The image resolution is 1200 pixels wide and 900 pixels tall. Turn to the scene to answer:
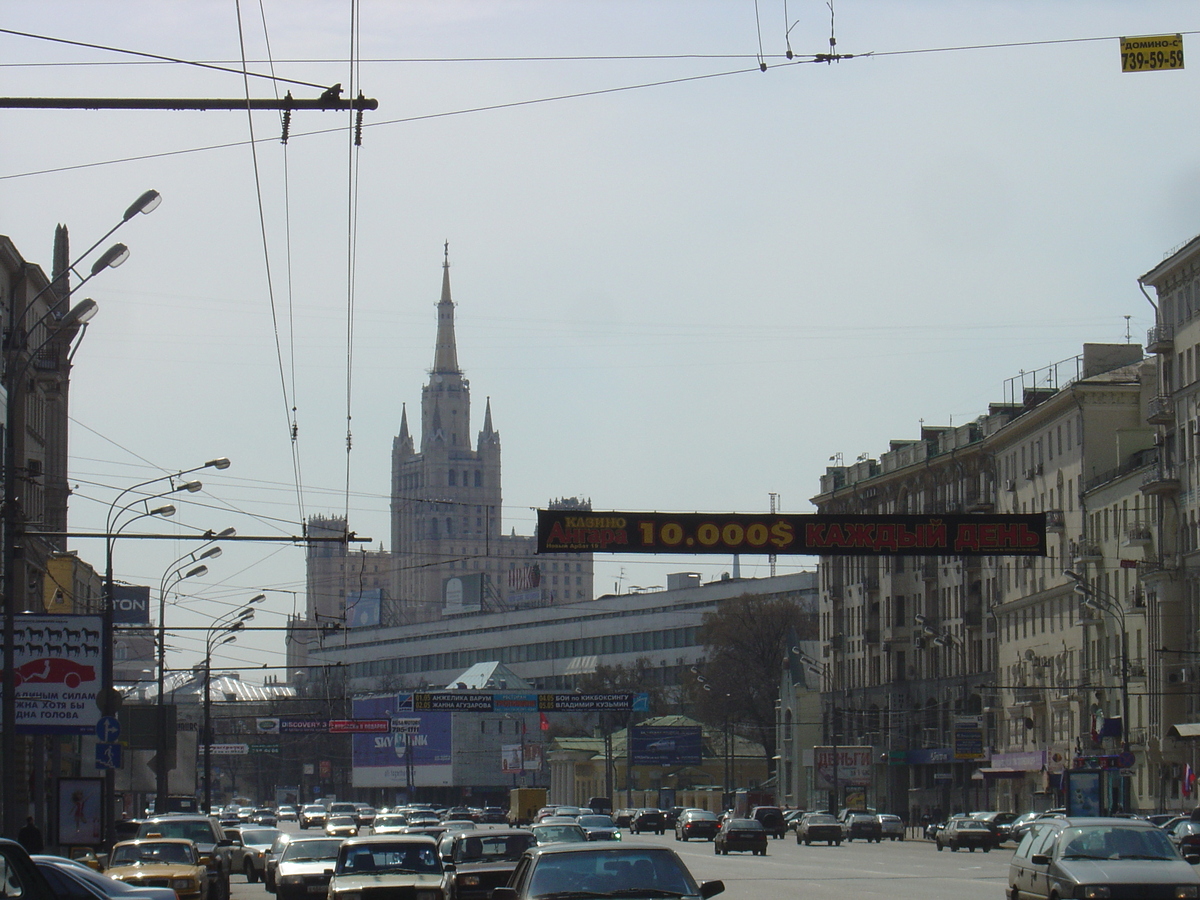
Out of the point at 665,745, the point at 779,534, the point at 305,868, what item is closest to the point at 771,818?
the point at 665,745

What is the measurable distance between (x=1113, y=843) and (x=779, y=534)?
2407 cm

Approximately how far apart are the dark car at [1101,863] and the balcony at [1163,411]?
4704 cm

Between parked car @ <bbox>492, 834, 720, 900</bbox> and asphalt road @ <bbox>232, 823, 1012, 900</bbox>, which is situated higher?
parked car @ <bbox>492, 834, 720, 900</bbox>

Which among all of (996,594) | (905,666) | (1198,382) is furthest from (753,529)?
(905,666)

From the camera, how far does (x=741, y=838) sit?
190ft

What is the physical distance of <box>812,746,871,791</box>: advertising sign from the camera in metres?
93.2

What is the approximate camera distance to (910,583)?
99.6 metres

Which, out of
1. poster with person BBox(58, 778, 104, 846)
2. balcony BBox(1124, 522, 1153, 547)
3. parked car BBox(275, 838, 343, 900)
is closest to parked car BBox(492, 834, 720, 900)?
parked car BBox(275, 838, 343, 900)

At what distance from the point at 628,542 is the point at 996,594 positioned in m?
48.8

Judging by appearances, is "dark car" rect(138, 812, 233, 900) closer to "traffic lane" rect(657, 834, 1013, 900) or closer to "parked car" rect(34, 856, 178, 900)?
"traffic lane" rect(657, 834, 1013, 900)

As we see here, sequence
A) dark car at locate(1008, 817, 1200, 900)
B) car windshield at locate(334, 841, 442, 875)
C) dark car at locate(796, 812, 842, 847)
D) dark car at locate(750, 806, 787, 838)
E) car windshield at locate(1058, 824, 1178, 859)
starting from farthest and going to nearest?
dark car at locate(750, 806, 787, 838) → dark car at locate(796, 812, 842, 847) → car windshield at locate(334, 841, 442, 875) → car windshield at locate(1058, 824, 1178, 859) → dark car at locate(1008, 817, 1200, 900)

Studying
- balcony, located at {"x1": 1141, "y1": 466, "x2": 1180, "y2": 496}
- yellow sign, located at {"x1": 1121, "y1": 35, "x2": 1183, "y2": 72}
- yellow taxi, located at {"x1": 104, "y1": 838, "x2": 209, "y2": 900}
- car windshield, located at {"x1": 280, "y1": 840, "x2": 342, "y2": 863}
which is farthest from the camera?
balcony, located at {"x1": 1141, "y1": 466, "x2": 1180, "y2": 496}

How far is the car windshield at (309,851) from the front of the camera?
2941 cm

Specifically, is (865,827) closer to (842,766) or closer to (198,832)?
(842,766)
